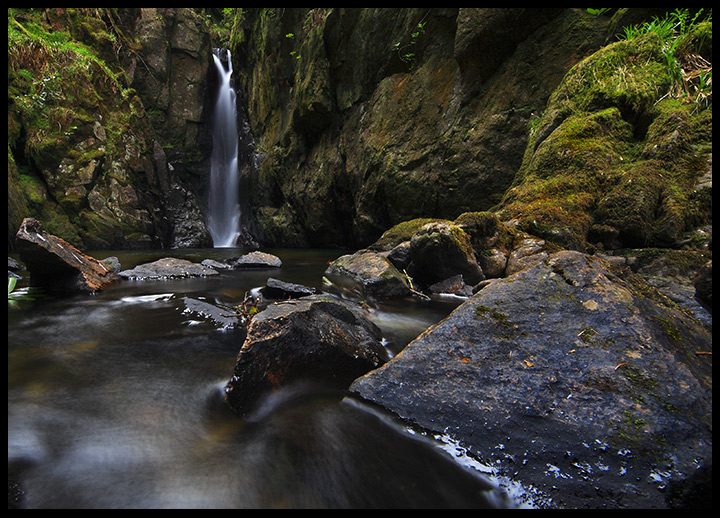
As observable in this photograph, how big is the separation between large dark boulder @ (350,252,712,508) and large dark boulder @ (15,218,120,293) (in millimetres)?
4814

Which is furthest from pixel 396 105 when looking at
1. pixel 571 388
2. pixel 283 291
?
pixel 571 388

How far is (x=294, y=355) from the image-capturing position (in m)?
1.91

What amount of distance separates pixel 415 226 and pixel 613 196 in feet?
11.8

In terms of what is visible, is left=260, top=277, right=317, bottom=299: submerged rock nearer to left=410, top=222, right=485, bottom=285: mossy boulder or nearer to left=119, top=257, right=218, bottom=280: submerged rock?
left=410, top=222, right=485, bottom=285: mossy boulder

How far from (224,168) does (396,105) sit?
14738 mm

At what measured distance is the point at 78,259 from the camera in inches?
193

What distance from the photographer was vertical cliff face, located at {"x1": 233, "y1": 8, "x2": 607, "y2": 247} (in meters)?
7.44

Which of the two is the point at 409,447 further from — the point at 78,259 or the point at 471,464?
the point at 78,259

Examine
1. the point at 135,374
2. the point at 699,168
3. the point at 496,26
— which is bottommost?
the point at 135,374

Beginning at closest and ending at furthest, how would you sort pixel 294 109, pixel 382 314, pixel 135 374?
1. pixel 135 374
2. pixel 382 314
3. pixel 294 109

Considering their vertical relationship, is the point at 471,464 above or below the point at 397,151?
A: below

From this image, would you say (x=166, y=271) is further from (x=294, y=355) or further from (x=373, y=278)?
(x=294, y=355)

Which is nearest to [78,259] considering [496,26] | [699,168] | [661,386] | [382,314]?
[382,314]
